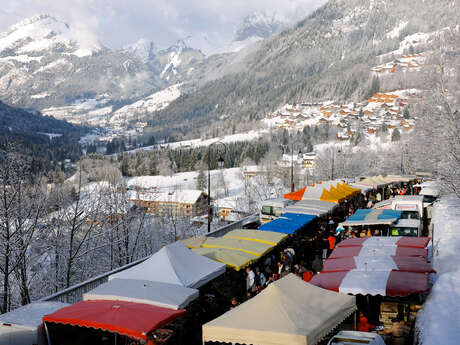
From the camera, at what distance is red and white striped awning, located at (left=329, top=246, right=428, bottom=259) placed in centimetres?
1016

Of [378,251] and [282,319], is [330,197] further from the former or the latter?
[282,319]

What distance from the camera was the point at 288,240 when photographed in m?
13.9

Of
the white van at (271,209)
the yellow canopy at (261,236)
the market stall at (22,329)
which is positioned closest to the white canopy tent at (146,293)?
the market stall at (22,329)

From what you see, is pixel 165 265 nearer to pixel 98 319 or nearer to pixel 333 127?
pixel 98 319

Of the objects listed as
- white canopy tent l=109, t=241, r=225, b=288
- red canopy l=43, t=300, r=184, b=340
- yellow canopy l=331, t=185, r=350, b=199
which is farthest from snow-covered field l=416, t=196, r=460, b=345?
yellow canopy l=331, t=185, r=350, b=199

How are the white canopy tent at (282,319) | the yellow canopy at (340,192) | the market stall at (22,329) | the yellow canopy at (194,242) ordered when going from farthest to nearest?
the yellow canopy at (340,192)
the yellow canopy at (194,242)
the market stall at (22,329)
the white canopy tent at (282,319)

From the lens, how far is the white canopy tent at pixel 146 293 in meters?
7.45

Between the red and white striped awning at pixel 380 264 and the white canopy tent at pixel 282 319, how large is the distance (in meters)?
2.23

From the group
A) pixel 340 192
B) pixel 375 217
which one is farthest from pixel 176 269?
pixel 340 192

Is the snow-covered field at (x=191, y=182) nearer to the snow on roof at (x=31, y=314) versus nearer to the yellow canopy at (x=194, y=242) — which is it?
the yellow canopy at (x=194, y=242)

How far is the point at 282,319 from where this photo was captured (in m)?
6.20

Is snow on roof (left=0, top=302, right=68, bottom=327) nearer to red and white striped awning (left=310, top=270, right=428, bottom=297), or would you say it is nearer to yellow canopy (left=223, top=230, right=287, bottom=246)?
yellow canopy (left=223, top=230, right=287, bottom=246)

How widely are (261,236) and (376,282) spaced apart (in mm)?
4884

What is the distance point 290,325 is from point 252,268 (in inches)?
209
